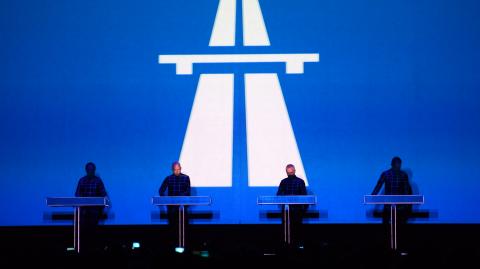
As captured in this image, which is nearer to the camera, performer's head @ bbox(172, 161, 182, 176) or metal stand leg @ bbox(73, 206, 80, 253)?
metal stand leg @ bbox(73, 206, 80, 253)

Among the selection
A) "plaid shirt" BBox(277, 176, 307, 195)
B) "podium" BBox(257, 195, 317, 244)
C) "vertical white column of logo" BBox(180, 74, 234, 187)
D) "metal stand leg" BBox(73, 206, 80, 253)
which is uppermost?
"vertical white column of logo" BBox(180, 74, 234, 187)

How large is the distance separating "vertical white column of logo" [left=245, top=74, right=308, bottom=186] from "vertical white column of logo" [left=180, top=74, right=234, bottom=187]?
1.05 ft

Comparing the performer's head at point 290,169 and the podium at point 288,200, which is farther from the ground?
the performer's head at point 290,169

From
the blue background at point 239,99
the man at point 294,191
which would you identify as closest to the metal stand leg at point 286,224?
the man at point 294,191

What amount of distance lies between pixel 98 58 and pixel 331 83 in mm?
3598

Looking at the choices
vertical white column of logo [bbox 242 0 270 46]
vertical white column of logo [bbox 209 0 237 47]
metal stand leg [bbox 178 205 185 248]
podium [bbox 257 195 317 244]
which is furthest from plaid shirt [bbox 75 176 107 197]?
vertical white column of logo [bbox 242 0 270 46]

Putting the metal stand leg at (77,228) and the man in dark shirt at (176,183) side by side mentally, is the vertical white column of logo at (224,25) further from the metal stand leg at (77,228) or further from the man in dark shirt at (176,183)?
the metal stand leg at (77,228)

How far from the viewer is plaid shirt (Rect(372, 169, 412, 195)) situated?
993 centimetres

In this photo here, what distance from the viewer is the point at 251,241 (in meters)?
10.6

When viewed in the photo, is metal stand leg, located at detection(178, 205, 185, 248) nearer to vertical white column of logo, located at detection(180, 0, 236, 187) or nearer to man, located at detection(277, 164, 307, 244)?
vertical white column of logo, located at detection(180, 0, 236, 187)

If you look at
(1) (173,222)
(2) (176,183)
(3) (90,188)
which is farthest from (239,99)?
(3) (90,188)

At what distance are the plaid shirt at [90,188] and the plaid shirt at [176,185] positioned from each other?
0.84 meters

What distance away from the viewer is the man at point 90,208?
998cm

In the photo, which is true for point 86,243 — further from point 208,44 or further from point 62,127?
point 208,44
